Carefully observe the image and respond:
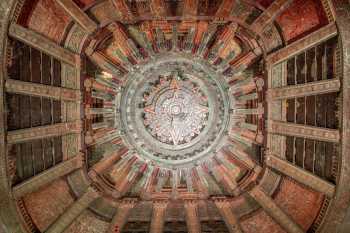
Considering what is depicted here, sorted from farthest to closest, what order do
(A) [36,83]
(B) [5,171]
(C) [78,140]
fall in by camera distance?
(C) [78,140] → (A) [36,83] → (B) [5,171]

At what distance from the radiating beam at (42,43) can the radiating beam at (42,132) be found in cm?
224

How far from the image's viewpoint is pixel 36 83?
13453 mm

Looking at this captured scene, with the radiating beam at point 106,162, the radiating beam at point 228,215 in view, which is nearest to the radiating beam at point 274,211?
the radiating beam at point 228,215

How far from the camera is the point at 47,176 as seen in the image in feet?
46.1

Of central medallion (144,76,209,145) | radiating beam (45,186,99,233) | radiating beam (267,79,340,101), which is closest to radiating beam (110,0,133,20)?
central medallion (144,76,209,145)

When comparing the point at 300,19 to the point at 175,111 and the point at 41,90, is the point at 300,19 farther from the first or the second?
the point at 41,90

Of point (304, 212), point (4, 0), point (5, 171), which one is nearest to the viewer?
point (4, 0)

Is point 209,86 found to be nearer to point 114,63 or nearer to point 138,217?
point 114,63

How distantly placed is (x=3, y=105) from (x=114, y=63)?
5192 mm

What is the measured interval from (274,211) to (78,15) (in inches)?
373

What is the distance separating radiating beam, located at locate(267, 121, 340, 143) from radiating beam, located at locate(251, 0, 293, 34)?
336cm

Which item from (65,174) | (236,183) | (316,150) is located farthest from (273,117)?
(65,174)

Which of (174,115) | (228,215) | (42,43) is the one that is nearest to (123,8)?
(42,43)

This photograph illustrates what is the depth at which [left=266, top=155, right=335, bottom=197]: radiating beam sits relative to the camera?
1316 cm
